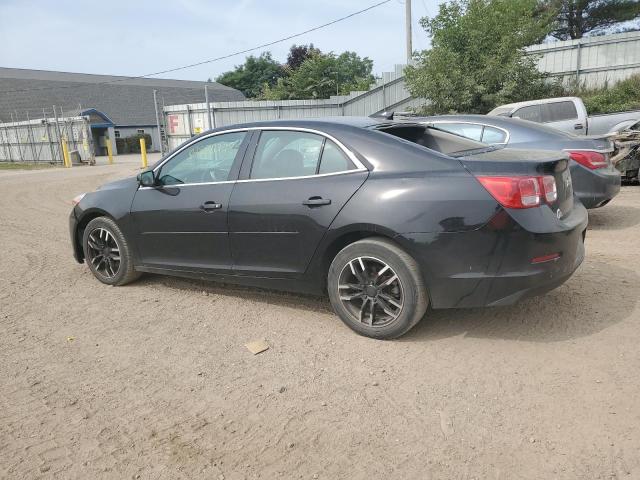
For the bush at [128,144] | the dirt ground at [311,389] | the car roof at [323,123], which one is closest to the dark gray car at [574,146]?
the dirt ground at [311,389]

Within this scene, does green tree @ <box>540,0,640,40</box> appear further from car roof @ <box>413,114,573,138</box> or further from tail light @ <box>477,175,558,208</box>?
tail light @ <box>477,175,558,208</box>

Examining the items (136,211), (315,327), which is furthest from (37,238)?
(315,327)

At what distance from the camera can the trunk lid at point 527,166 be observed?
3314 mm

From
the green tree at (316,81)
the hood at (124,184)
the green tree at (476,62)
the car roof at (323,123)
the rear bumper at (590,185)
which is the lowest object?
the rear bumper at (590,185)

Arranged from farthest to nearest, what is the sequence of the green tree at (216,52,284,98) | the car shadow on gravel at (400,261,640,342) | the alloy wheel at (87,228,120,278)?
the green tree at (216,52,284,98)
the alloy wheel at (87,228,120,278)
the car shadow on gravel at (400,261,640,342)

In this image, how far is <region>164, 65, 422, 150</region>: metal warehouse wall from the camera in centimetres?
1808

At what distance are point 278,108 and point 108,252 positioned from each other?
14.9m

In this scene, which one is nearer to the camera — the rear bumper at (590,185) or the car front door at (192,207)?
the car front door at (192,207)

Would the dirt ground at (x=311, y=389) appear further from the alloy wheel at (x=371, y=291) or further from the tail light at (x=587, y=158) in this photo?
the tail light at (x=587, y=158)

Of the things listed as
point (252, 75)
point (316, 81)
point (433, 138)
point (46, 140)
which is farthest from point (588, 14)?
point (252, 75)

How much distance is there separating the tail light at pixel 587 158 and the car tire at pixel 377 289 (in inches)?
152

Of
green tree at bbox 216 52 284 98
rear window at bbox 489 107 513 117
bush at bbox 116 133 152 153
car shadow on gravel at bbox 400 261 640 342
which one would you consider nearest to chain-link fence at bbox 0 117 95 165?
bush at bbox 116 133 152 153

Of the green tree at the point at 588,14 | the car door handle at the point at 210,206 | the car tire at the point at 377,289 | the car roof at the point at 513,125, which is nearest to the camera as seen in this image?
the car tire at the point at 377,289

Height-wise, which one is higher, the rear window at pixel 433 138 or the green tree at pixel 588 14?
the green tree at pixel 588 14
